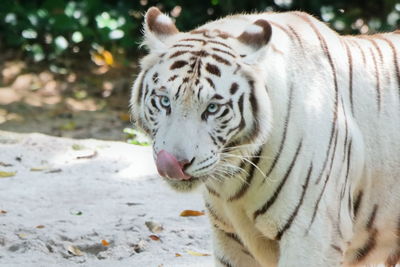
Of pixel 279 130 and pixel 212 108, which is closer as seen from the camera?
pixel 212 108

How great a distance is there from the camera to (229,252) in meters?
3.70

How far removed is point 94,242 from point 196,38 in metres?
1.77

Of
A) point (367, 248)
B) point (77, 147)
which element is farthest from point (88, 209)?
point (367, 248)

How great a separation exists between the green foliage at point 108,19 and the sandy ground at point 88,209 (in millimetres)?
3029

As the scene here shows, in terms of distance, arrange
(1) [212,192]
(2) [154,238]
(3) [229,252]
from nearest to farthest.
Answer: (1) [212,192]
(3) [229,252]
(2) [154,238]

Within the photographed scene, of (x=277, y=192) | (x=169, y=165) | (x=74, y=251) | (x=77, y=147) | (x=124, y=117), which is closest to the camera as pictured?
(x=169, y=165)

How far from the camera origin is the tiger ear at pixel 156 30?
333cm

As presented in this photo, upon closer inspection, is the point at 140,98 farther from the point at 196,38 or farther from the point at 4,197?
the point at 4,197

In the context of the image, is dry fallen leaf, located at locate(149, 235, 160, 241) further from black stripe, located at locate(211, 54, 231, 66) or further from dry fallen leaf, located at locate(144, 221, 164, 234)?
black stripe, located at locate(211, 54, 231, 66)

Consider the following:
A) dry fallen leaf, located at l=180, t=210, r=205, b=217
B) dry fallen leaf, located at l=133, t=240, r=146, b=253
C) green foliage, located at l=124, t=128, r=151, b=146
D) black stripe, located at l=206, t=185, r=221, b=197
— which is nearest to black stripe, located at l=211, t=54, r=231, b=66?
black stripe, located at l=206, t=185, r=221, b=197

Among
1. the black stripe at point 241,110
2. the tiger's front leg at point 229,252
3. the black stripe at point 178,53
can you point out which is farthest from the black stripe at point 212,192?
the black stripe at point 178,53

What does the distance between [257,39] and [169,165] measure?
583 mm

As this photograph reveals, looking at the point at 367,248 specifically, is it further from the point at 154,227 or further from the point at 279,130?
the point at 154,227

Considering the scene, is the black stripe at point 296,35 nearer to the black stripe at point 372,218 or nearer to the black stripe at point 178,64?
the black stripe at point 178,64
